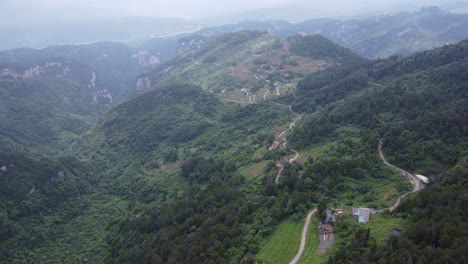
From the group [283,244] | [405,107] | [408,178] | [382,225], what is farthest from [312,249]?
[405,107]

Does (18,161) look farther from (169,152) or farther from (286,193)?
(286,193)

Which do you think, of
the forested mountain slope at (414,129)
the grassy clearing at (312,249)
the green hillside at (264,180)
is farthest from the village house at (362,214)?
the grassy clearing at (312,249)

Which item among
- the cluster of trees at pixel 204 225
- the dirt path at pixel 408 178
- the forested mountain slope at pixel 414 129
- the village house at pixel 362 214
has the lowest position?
the cluster of trees at pixel 204 225

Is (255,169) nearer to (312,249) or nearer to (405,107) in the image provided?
(405,107)

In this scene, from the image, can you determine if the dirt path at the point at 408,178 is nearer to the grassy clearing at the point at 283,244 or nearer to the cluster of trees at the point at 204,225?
the grassy clearing at the point at 283,244

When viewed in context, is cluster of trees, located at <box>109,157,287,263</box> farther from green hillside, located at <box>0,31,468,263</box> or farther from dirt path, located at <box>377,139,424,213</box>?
dirt path, located at <box>377,139,424,213</box>

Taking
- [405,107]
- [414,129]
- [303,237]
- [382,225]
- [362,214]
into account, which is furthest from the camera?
[405,107]

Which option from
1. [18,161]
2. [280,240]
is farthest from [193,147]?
[280,240]

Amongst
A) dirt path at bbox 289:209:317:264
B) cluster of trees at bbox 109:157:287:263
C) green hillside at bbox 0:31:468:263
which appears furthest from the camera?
cluster of trees at bbox 109:157:287:263

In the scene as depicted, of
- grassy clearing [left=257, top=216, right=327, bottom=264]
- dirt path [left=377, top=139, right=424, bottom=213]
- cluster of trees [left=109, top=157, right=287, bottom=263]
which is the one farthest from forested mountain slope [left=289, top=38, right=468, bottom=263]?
cluster of trees [left=109, top=157, right=287, bottom=263]
